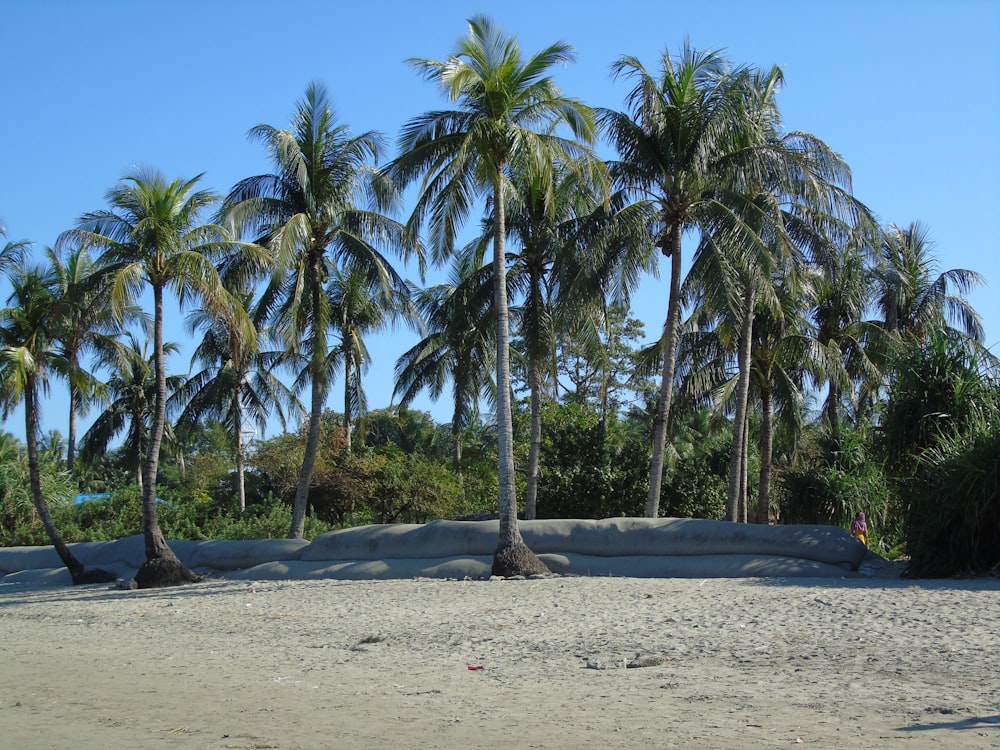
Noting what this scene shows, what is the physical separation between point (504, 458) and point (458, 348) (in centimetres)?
641

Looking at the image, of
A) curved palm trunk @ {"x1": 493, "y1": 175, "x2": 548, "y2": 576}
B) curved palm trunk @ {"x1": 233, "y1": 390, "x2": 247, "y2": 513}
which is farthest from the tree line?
curved palm trunk @ {"x1": 233, "y1": 390, "x2": 247, "y2": 513}

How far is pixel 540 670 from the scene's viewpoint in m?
8.84

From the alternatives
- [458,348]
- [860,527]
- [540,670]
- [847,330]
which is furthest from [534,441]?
[540,670]

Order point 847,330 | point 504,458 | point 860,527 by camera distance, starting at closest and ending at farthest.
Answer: point 504,458, point 860,527, point 847,330

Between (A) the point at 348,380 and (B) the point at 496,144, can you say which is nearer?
(B) the point at 496,144

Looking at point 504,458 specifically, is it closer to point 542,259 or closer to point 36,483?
point 542,259

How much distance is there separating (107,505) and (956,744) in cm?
2822

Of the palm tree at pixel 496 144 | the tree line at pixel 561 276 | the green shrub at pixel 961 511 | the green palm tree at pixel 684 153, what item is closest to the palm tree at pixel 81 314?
the tree line at pixel 561 276

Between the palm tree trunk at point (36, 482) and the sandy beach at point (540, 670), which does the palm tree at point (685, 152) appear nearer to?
the sandy beach at point (540, 670)

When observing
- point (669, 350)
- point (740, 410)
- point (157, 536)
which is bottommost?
point (157, 536)

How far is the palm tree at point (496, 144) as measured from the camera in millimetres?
16156

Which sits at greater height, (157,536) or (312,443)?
(312,443)

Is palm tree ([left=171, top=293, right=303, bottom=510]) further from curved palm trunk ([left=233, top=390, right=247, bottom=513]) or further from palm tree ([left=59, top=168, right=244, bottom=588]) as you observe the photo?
palm tree ([left=59, top=168, right=244, bottom=588])

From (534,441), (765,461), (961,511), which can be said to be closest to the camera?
(961,511)
